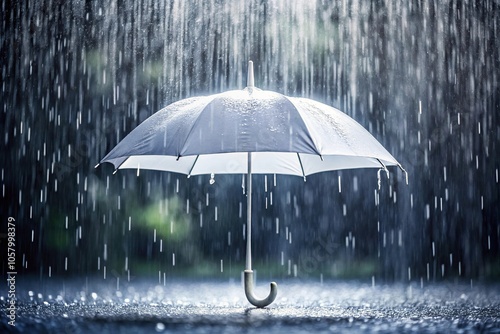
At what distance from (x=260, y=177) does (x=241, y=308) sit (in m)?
5.47

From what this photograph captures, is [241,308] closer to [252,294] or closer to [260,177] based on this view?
[252,294]

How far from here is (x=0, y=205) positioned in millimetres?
9211

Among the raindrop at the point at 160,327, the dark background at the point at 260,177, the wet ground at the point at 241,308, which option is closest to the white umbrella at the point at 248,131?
the wet ground at the point at 241,308

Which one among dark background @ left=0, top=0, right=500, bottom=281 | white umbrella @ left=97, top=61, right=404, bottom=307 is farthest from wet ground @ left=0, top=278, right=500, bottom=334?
dark background @ left=0, top=0, right=500, bottom=281

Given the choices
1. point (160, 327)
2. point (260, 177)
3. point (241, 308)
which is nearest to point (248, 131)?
point (160, 327)

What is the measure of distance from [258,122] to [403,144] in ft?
21.1

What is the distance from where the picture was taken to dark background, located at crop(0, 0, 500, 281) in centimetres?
941

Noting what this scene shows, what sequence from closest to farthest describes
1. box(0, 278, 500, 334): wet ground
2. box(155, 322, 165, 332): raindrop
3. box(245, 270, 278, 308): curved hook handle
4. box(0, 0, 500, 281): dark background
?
box(155, 322, 165, 332): raindrop < box(0, 278, 500, 334): wet ground < box(245, 270, 278, 308): curved hook handle < box(0, 0, 500, 281): dark background

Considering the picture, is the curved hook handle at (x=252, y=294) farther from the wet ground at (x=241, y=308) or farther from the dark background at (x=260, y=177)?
the dark background at (x=260, y=177)

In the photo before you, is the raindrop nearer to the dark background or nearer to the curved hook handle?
the curved hook handle

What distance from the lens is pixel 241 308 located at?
4.53 meters

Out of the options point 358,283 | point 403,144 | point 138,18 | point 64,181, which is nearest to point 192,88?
point 138,18

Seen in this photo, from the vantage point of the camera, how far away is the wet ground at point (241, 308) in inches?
139

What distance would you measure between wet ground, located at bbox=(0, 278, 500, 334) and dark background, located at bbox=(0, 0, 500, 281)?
2374 millimetres
